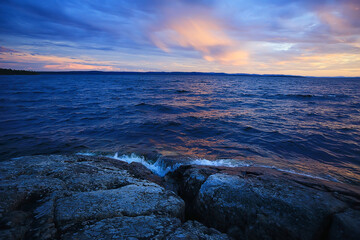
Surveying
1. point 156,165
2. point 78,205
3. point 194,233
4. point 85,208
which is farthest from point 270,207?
point 156,165

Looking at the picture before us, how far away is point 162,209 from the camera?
3123mm

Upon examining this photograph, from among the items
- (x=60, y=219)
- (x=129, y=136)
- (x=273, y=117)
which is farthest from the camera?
(x=273, y=117)

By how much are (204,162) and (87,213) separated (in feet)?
15.8

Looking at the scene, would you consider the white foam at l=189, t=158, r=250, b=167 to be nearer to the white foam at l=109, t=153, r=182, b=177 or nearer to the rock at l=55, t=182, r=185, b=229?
the white foam at l=109, t=153, r=182, b=177

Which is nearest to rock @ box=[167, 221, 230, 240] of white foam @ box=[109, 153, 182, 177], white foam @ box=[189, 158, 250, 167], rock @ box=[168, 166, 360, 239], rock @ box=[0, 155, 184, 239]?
rock @ box=[0, 155, 184, 239]

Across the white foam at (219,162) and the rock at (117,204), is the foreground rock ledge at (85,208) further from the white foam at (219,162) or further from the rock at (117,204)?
the white foam at (219,162)

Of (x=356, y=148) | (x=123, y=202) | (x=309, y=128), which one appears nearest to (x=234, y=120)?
(x=309, y=128)

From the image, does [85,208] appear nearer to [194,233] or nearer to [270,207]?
[194,233]

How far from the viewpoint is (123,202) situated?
10.2 ft

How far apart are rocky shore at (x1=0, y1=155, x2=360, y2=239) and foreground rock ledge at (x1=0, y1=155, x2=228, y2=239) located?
0.01 meters

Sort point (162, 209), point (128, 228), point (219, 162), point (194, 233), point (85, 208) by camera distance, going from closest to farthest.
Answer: point (128, 228) < point (194, 233) < point (85, 208) < point (162, 209) < point (219, 162)

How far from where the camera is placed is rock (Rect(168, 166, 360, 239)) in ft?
8.92

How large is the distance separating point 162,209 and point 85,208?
1346mm

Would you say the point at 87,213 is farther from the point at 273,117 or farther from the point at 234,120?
the point at 273,117
